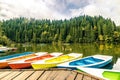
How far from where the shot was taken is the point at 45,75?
252 inches

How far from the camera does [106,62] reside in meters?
18.2

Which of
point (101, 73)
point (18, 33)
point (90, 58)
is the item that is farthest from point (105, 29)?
point (101, 73)

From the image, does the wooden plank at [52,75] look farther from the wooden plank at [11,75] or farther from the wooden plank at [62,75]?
the wooden plank at [11,75]

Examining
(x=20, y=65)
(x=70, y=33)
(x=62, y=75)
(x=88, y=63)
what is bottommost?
(x=88, y=63)

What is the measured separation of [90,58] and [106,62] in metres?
1.95

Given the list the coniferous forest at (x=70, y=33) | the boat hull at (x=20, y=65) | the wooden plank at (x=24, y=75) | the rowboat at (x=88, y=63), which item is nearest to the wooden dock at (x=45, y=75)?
the wooden plank at (x=24, y=75)

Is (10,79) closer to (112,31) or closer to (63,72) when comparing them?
(63,72)

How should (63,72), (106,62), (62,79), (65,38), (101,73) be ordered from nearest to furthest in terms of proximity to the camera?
(62,79)
(63,72)
(101,73)
(106,62)
(65,38)

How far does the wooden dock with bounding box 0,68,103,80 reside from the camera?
19.9ft

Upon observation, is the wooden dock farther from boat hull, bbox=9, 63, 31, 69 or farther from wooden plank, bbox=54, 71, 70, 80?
boat hull, bbox=9, 63, 31, 69

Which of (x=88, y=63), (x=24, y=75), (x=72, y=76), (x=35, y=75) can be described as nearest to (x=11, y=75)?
(x=24, y=75)

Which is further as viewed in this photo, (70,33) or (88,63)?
(70,33)

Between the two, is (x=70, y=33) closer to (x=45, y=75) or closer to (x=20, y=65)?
(x=20, y=65)

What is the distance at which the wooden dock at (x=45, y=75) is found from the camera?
6.05m
